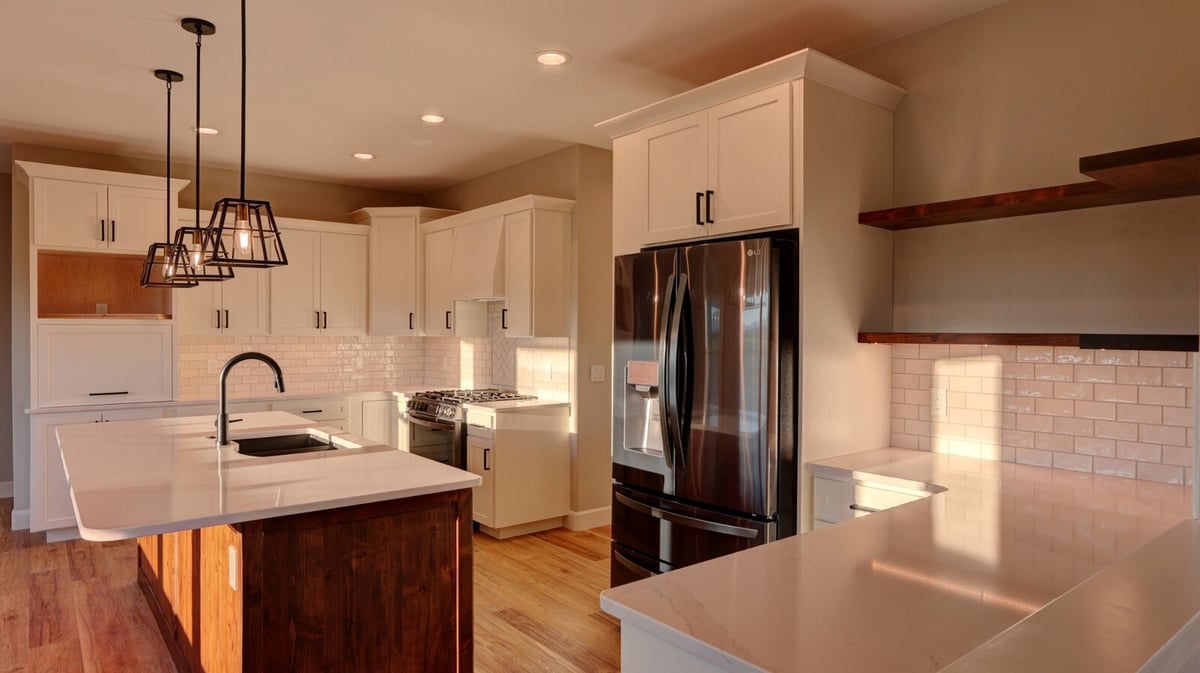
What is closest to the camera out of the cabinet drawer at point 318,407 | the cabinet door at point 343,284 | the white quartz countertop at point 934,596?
the white quartz countertop at point 934,596

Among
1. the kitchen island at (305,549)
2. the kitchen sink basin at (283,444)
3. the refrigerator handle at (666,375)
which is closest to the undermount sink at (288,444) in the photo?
the kitchen sink basin at (283,444)

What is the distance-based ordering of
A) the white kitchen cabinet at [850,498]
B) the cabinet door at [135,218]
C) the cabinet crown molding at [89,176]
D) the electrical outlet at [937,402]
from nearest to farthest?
the white kitchen cabinet at [850,498] → the electrical outlet at [937,402] → the cabinet crown molding at [89,176] → the cabinet door at [135,218]

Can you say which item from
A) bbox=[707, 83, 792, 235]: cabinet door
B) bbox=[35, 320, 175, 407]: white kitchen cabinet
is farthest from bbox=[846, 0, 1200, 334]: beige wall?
bbox=[35, 320, 175, 407]: white kitchen cabinet

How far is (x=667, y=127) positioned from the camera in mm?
3254

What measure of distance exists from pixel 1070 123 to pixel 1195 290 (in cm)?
71

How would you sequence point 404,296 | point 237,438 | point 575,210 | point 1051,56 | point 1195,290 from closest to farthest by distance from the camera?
point 1195,290
point 1051,56
point 237,438
point 575,210
point 404,296

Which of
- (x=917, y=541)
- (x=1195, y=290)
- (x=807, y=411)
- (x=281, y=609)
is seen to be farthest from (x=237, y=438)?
(x=1195, y=290)

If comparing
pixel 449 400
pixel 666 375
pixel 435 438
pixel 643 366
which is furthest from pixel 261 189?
pixel 666 375

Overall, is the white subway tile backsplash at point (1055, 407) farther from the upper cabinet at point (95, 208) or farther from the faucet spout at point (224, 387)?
the upper cabinet at point (95, 208)

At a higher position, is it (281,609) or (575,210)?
(575,210)

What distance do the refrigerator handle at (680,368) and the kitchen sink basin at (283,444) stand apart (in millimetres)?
1495

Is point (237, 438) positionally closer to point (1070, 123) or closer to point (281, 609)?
point (281, 609)

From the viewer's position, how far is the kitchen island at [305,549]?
6.77 ft

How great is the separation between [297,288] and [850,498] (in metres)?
4.61
